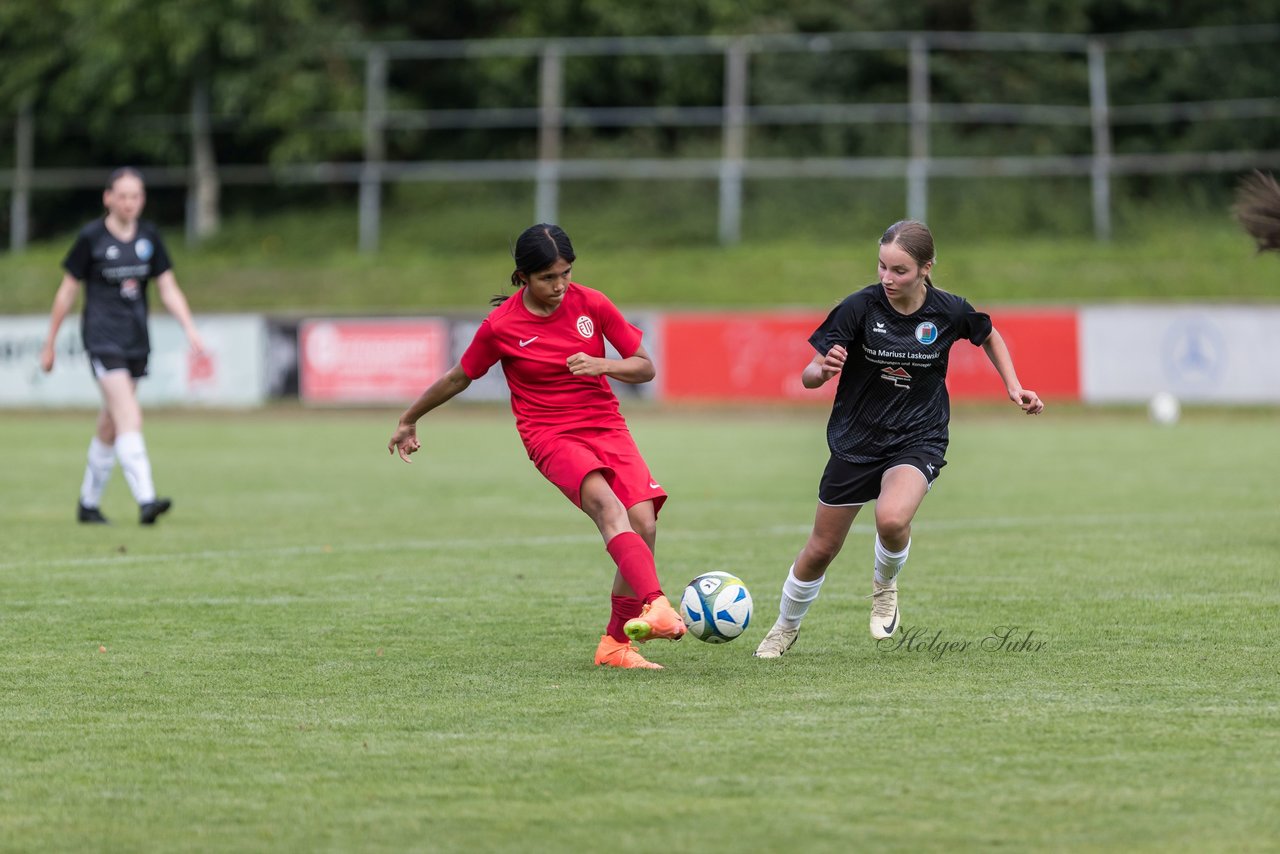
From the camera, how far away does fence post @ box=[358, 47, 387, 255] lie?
111 ft

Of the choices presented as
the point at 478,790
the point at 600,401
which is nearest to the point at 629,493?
the point at 600,401

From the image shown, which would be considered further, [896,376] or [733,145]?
[733,145]

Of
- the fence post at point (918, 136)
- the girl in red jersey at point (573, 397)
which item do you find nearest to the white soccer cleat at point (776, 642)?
the girl in red jersey at point (573, 397)

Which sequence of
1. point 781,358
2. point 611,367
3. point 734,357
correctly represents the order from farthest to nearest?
point 734,357 → point 781,358 → point 611,367

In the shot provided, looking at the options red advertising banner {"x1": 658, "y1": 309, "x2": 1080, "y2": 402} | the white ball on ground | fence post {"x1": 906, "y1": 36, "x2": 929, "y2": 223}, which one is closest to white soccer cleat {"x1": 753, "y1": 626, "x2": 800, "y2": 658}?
the white ball on ground

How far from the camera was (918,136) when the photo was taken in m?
32.5

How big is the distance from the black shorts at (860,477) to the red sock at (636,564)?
805mm

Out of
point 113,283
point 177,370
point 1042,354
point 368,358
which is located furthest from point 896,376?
point 177,370

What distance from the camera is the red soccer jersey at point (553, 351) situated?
22.3 feet

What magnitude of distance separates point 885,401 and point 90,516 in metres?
6.99

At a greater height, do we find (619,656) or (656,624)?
(656,624)

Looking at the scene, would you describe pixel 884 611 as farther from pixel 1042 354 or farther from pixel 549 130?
pixel 549 130

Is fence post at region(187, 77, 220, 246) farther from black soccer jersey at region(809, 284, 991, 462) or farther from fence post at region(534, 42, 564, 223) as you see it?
black soccer jersey at region(809, 284, 991, 462)
